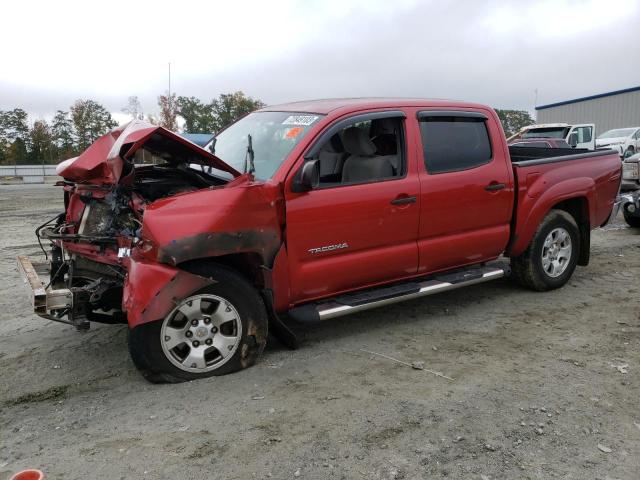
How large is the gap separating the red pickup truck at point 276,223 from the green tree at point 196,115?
167 ft

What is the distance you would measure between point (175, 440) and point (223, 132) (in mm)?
2991

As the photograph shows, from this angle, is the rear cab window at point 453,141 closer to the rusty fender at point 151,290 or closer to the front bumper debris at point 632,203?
the rusty fender at point 151,290

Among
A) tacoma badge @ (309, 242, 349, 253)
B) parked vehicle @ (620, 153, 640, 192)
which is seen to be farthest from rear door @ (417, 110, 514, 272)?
parked vehicle @ (620, 153, 640, 192)

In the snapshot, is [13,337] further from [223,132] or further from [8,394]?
[223,132]

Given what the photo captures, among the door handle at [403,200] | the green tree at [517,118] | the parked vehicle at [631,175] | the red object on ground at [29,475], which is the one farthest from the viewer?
the green tree at [517,118]

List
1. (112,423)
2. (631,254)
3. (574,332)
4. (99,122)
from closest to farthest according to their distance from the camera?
(112,423) < (574,332) < (631,254) < (99,122)

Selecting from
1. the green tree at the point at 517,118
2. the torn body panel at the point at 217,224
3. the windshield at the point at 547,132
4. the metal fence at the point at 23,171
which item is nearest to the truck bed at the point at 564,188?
the torn body panel at the point at 217,224

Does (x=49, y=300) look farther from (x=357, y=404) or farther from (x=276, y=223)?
(x=357, y=404)

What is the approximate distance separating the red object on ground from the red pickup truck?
1.02 m

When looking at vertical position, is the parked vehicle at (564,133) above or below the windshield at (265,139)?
above

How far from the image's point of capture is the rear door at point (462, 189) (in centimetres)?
461

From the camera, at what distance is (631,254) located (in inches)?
296

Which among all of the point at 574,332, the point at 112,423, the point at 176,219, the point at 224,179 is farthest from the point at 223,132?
the point at 574,332

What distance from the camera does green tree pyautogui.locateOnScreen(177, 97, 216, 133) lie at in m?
54.2
